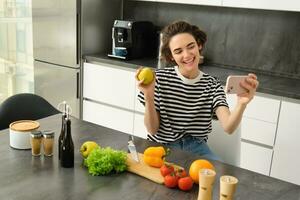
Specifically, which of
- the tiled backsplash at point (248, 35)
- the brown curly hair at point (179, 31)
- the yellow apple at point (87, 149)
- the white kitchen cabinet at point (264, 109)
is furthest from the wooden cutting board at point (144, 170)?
the tiled backsplash at point (248, 35)

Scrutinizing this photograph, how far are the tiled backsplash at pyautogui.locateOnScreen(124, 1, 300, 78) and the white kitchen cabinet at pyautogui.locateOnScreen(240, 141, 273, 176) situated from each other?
2.27ft

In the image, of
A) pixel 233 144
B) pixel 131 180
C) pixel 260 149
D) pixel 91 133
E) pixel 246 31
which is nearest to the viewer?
pixel 131 180

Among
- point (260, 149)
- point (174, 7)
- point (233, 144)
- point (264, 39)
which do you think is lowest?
point (260, 149)

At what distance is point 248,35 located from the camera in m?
2.98

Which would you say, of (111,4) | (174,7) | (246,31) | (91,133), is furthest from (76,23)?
(91,133)

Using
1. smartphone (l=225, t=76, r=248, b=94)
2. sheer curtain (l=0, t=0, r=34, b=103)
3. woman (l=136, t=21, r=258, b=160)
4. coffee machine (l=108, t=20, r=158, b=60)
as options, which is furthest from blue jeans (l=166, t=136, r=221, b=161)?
sheer curtain (l=0, t=0, r=34, b=103)

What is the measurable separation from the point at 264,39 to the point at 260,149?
91 cm

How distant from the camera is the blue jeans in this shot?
181 cm

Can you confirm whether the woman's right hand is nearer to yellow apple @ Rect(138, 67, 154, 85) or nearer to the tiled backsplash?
yellow apple @ Rect(138, 67, 154, 85)

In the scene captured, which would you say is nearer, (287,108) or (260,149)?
(287,108)

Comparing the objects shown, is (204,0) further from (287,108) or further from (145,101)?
(145,101)

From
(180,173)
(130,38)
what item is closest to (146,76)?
(180,173)

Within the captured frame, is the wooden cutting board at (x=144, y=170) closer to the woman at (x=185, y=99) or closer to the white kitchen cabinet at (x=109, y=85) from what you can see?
the woman at (x=185, y=99)

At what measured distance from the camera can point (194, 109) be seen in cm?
186
